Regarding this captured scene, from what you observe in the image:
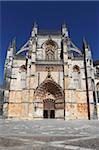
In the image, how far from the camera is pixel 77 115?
1005 inches

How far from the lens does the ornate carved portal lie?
2656 centimetres

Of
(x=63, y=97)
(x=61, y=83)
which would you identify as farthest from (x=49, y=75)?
(x=63, y=97)

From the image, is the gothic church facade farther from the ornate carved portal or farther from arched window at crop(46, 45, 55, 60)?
arched window at crop(46, 45, 55, 60)

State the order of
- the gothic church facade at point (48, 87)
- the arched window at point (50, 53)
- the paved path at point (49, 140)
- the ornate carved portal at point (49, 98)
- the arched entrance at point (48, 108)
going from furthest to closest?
the arched window at point (50, 53)
the arched entrance at point (48, 108)
the ornate carved portal at point (49, 98)
the gothic church facade at point (48, 87)
the paved path at point (49, 140)

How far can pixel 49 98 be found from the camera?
90.3 ft

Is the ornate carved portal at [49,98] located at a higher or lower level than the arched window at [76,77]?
lower

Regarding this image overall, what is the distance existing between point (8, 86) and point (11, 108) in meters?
3.22

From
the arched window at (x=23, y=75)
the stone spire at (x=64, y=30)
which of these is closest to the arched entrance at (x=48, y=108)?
the arched window at (x=23, y=75)

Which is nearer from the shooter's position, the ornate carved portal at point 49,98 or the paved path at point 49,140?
the paved path at point 49,140

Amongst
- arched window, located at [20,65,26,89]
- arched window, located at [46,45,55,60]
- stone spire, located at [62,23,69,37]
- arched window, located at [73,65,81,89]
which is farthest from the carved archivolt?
stone spire, located at [62,23,69,37]

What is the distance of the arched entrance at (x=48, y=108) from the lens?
89.4ft

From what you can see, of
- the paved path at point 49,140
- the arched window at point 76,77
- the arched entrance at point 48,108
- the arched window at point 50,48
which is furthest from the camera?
the arched window at point 50,48

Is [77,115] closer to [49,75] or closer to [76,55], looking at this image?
[49,75]

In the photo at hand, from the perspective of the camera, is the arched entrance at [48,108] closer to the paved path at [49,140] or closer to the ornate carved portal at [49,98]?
the ornate carved portal at [49,98]
